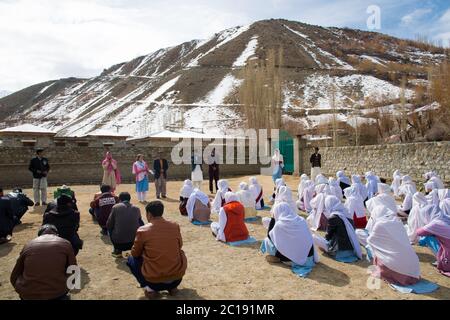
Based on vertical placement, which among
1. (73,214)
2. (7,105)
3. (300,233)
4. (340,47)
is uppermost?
(340,47)

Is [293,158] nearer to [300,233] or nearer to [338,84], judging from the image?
[300,233]

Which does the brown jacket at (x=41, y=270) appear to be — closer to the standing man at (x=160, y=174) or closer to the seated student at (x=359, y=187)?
the seated student at (x=359, y=187)

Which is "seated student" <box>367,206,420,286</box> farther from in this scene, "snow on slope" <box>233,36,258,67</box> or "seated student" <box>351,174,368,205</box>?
"snow on slope" <box>233,36,258,67</box>

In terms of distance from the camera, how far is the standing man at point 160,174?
11688 mm

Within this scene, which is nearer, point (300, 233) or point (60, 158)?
point (300, 233)

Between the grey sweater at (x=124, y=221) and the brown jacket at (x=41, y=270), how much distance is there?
171cm

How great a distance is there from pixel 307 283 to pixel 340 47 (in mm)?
92421

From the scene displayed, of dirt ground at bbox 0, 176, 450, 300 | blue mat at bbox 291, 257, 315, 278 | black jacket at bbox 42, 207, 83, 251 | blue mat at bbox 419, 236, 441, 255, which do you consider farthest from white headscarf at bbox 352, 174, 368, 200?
black jacket at bbox 42, 207, 83, 251

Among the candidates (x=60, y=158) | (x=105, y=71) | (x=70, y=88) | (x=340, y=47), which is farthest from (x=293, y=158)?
(x=105, y=71)

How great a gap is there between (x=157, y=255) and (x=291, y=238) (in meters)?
1.98

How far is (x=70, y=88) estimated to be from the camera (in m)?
113

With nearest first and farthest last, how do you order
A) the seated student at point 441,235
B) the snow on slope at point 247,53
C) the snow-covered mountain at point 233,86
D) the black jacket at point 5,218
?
the seated student at point 441,235 → the black jacket at point 5,218 → the snow-covered mountain at point 233,86 → the snow on slope at point 247,53

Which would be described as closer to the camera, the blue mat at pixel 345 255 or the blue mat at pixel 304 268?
the blue mat at pixel 304 268

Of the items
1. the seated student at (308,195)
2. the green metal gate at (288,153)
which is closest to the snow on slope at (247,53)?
the green metal gate at (288,153)
